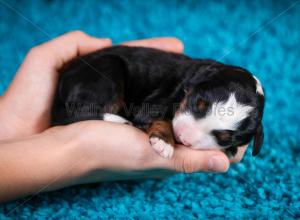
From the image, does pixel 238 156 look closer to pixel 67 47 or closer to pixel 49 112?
pixel 49 112

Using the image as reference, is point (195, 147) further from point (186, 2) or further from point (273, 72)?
point (186, 2)

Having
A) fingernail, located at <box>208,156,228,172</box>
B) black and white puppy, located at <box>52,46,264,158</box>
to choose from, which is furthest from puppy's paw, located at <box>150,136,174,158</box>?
fingernail, located at <box>208,156,228,172</box>

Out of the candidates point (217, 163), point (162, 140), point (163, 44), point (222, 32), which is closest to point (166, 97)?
point (162, 140)

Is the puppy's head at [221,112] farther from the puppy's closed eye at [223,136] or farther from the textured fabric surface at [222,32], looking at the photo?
the textured fabric surface at [222,32]

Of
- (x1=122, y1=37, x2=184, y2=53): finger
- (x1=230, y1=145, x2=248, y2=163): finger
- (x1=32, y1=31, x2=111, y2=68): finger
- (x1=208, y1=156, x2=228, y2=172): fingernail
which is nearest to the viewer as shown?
(x1=208, y1=156, x2=228, y2=172): fingernail

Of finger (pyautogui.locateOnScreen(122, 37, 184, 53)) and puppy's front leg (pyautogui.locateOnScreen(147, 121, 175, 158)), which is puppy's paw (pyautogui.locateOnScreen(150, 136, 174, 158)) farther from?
finger (pyautogui.locateOnScreen(122, 37, 184, 53))

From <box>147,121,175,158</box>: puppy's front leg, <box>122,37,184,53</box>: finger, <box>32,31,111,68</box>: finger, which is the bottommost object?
<box>147,121,175,158</box>: puppy's front leg

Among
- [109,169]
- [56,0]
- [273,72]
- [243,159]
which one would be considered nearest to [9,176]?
[109,169]

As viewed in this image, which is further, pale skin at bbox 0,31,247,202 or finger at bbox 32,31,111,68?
finger at bbox 32,31,111,68
